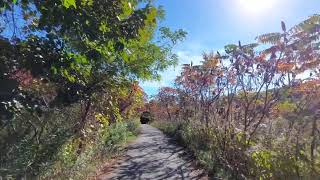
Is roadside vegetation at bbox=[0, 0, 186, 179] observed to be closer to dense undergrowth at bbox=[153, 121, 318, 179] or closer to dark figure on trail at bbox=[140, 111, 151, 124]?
dense undergrowth at bbox=[153, 121, 318, 179]

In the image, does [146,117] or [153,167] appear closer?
[153,167]

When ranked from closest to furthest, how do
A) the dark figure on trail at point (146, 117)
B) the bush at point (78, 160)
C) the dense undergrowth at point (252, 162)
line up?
the dense undergrowth at point (252, 162)
the bush at point (78, 160)
the dark figure on trail at point (146, 117)

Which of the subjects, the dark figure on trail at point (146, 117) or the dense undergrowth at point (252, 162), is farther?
the dark figure on trail at point (146, 117)

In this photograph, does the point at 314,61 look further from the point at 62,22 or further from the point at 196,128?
the point at 196,128

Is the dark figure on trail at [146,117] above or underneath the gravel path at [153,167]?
above

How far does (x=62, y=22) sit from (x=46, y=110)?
3.05 metres

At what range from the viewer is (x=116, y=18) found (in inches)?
276

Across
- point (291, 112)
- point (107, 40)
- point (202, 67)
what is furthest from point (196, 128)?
point (107, 40)

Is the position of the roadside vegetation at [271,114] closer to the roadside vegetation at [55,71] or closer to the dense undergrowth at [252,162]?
the dense undergrowth at [252,162]

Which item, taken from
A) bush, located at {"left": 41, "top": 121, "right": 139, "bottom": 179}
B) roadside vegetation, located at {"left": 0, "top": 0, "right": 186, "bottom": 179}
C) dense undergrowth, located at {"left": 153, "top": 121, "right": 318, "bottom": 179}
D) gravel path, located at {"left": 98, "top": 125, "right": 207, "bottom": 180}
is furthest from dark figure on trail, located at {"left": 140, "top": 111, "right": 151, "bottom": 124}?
roadside vegetation, located at {"left": 0, "top": 0, "right": 186, "bottom": 179}

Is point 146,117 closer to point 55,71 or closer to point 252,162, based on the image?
point 252,162

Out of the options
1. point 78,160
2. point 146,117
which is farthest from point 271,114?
point 146,117

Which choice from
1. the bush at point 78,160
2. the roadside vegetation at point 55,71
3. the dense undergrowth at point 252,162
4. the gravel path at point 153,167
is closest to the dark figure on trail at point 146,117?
the gravel path at point 153,167

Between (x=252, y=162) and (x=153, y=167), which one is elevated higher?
(x=252, y=162)
